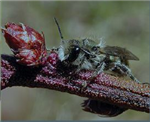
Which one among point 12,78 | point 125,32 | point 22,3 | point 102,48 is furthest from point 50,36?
point 12,78

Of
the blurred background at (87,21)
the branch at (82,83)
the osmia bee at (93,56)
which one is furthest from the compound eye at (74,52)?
the blurred background at (87,21)

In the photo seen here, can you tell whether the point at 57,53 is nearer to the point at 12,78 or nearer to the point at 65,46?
the point at 65,46

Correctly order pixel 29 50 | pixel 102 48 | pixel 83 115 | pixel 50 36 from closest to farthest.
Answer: pixel 29 50 → pixel 102 48 → pixel 83 115 → pixel 50 36

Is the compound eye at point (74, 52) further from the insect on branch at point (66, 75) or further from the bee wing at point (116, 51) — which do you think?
the bee wing at point (116, 51)

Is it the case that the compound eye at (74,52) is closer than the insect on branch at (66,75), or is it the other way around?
the insect on branch at (66,75)

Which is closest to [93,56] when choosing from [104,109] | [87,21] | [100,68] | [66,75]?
[100,68]

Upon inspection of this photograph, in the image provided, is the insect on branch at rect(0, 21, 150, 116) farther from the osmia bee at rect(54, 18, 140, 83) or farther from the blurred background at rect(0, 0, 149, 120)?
the blurred background at rect(0, 0, 149, 120)

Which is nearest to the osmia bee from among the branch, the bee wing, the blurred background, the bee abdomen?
the bee wing
